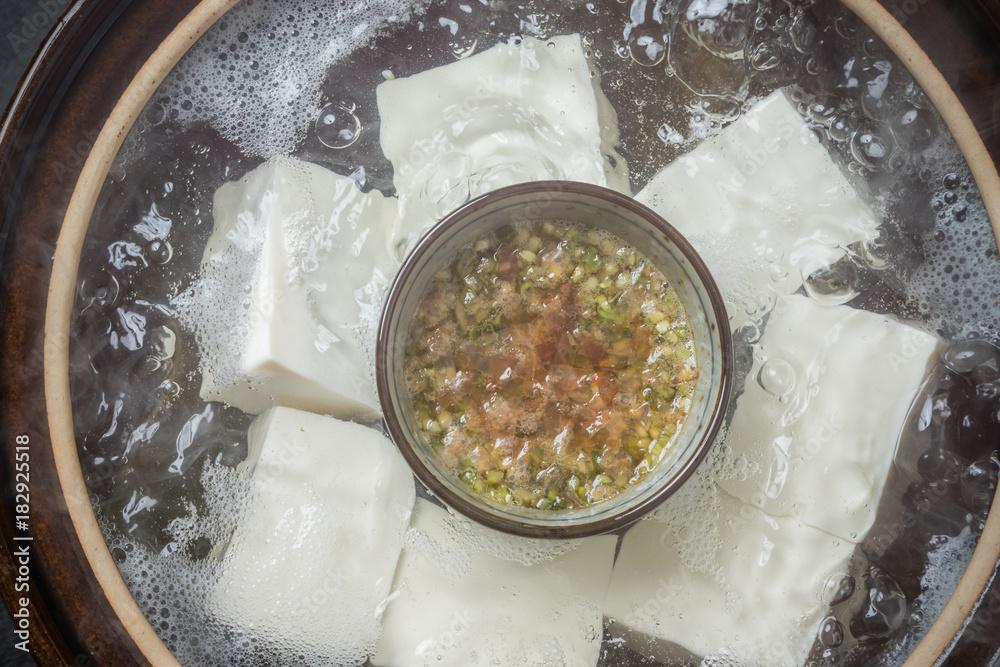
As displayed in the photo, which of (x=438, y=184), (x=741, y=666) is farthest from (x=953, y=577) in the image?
(x=438, y=184)

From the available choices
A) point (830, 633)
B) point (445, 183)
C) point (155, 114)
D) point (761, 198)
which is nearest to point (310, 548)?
point (445, 183)

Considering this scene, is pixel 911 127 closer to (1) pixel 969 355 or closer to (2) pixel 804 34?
(2) pixel 804 34

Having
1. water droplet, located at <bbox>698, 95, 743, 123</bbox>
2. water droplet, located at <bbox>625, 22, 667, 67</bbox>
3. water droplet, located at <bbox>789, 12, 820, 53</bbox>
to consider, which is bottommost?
water droplet, located at <bbox>698, 95, 743, 123</bbox>

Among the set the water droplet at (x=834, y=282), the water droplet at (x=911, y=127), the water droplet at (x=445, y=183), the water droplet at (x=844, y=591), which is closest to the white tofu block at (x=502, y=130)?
the water droplet at (x=445, y=183)

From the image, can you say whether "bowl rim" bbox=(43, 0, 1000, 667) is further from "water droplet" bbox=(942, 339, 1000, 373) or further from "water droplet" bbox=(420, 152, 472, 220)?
"water droplet" bbox=(420, 152, 472, 220)

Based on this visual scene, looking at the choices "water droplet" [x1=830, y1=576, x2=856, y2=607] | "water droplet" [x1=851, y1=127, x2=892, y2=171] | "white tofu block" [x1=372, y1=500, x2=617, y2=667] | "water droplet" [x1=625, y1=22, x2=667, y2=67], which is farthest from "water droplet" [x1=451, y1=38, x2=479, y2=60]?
"water droplet" [x1=830, y1=576, x2=856, y2=607]

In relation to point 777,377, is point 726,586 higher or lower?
lower

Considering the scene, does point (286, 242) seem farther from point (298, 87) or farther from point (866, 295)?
point (866, 295)
